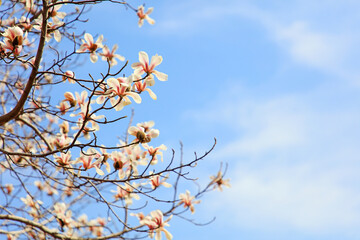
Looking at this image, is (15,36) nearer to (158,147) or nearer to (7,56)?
(7,56)

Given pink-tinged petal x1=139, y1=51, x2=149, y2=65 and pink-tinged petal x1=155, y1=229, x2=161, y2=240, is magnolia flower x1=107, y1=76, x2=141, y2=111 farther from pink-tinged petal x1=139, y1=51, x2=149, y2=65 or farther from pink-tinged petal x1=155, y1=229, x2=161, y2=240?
pink-tinged petal x1=155, y1=229, x2=161, y2=240

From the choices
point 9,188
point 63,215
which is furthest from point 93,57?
point 9,188

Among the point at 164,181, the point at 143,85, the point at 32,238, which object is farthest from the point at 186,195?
the point at 143,85

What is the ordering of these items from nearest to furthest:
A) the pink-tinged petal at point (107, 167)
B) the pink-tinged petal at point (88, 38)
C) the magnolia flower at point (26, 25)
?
the pink-tinged petal at point (107, 167), the pink-tinged petal at point (88, 38), the magnolia flower at point (26, 25)

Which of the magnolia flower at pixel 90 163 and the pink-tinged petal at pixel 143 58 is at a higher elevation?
the pink-tinged petal at pixel 143 58

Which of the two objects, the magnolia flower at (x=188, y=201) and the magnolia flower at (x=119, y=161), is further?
the magnolia flower at (x=188, y=201)

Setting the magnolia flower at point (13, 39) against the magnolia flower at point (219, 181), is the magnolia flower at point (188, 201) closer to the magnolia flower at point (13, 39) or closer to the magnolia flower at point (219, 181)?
the magnolia flower at point (219, 181)

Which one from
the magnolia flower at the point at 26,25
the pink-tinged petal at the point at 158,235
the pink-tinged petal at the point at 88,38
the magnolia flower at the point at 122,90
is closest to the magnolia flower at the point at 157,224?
the pink-tinged petal at the point at 158,235

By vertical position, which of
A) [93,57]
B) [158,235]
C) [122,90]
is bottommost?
[158,235]

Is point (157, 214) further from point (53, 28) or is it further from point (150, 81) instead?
point (53, 28)

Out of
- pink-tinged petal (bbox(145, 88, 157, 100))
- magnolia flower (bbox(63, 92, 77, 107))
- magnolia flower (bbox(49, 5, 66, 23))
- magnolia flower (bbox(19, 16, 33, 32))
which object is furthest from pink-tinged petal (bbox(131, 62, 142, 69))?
magnolia flower (bbox(19, 16, 33, 32))

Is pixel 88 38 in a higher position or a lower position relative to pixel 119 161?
higher

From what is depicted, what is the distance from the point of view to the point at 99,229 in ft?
15.1

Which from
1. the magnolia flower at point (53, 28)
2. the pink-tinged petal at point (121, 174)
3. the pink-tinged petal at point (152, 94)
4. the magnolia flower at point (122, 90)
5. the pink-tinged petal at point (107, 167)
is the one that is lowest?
the magnolia flower at point (122, 90)
